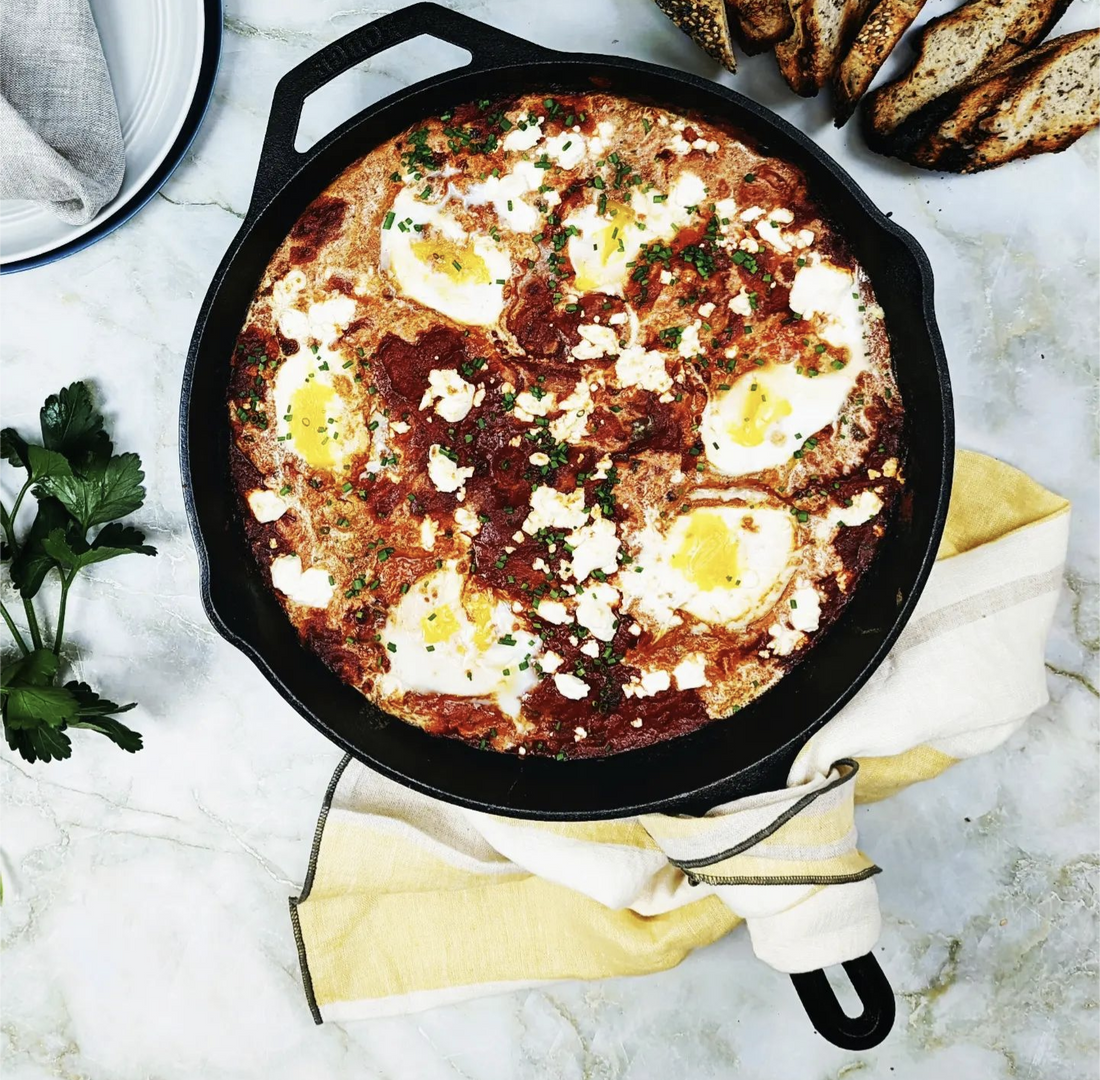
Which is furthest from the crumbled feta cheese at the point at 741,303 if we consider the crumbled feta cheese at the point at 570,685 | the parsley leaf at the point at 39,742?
the parsley leaf at the point at 39,742

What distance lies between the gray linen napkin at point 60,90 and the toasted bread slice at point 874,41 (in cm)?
207

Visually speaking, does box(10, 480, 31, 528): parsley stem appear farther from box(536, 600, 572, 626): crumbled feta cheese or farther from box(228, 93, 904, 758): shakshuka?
box(536, 600, 572, 626): crumbled feta cheese

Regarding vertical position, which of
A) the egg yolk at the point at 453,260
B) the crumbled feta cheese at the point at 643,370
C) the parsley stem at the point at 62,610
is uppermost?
the egg yolk at the point at 453,260

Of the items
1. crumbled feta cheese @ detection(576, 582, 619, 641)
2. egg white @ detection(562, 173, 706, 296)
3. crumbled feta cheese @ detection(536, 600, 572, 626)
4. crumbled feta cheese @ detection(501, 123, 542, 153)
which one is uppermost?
crumbled feta cheese @ detection(501, 123, 542, 153)

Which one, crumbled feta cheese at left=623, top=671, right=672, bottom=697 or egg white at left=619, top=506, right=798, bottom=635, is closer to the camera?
egg white at left=619, top=506, right=798, bottom=635

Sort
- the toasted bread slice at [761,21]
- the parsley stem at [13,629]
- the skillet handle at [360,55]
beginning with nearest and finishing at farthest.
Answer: the skillet handle at [360,55] → the toasted bread slice at [761,21] → the parsley stem at [13,629]

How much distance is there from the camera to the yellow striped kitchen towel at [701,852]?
106 inches

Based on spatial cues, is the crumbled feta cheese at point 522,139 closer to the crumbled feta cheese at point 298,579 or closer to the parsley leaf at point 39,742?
the crumbled feta cheese at point 298,579

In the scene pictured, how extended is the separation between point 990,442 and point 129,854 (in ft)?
10.5

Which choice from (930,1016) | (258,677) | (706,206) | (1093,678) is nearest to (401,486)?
(258,677)

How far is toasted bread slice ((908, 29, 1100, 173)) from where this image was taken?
2518mm

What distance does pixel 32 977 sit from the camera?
333 centimetres

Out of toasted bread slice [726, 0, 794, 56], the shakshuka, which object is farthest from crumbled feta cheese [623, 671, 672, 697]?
toasted bread slice [726, 0, 794, 56]

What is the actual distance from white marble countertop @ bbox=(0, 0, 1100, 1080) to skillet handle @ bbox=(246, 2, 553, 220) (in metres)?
0.49
